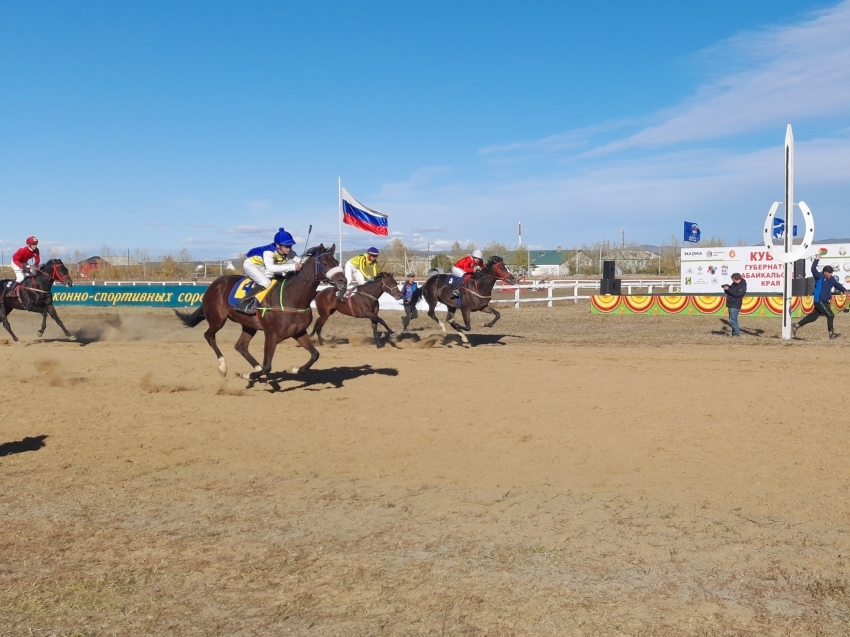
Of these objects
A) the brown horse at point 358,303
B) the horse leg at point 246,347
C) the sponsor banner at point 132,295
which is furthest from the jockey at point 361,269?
the sponsor banner at point 132,295

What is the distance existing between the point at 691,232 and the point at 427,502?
161ft

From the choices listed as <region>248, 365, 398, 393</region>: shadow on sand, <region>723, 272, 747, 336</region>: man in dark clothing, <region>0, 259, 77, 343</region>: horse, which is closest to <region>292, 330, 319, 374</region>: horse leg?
<region>248, 365, 398, 393</region>: shadow on sand

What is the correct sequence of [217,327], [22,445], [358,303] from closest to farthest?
[22,445] < [217,327] < [358,303]

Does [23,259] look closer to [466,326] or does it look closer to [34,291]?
[34,291]

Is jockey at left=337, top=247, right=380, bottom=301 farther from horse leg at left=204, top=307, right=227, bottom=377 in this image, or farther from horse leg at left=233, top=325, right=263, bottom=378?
horse leg at left=233, top=325, right=263, bottom=378

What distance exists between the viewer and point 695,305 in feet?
93.1

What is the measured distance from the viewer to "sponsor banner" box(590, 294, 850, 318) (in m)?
27.2

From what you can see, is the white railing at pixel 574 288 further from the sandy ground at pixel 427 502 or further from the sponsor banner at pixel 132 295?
the sandy ground at pixel 427 502

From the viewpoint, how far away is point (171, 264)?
217 feet

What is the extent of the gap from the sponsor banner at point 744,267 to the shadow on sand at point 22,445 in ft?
107

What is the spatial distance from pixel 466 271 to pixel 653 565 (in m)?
15.6

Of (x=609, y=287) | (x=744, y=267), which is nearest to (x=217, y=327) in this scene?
(x=609, y=287)

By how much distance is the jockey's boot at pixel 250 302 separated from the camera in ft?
42.4

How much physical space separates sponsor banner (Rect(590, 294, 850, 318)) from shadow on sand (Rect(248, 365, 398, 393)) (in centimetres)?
1605
